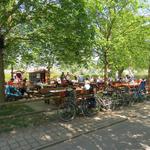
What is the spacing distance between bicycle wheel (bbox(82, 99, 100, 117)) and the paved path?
1.19 ft

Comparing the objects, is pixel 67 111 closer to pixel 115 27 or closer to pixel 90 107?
pixel 90 107

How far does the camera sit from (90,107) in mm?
11477

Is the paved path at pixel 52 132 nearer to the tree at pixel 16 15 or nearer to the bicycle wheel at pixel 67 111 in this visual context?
the bicycle wheel at pixel 67 111

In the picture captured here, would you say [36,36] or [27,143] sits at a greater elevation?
[36,36]

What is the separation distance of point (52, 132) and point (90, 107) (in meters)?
3.40

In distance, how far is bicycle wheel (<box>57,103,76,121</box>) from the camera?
33.3ft

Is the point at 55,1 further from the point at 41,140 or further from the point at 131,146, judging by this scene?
the point at 131,146

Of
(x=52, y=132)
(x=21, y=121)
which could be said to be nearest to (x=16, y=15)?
(x=21, y=121)

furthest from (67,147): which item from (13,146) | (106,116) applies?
(106,116)

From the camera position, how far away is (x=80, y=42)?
1130cm

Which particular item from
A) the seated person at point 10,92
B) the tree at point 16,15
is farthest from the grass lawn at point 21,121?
the seated person at point 10,92

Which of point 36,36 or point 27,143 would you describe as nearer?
point 27,143

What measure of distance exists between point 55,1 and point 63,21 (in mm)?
782

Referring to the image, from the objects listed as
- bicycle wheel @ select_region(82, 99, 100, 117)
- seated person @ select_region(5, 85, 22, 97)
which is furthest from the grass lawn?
seated person @ select_region(5, 85, 22, 97)
